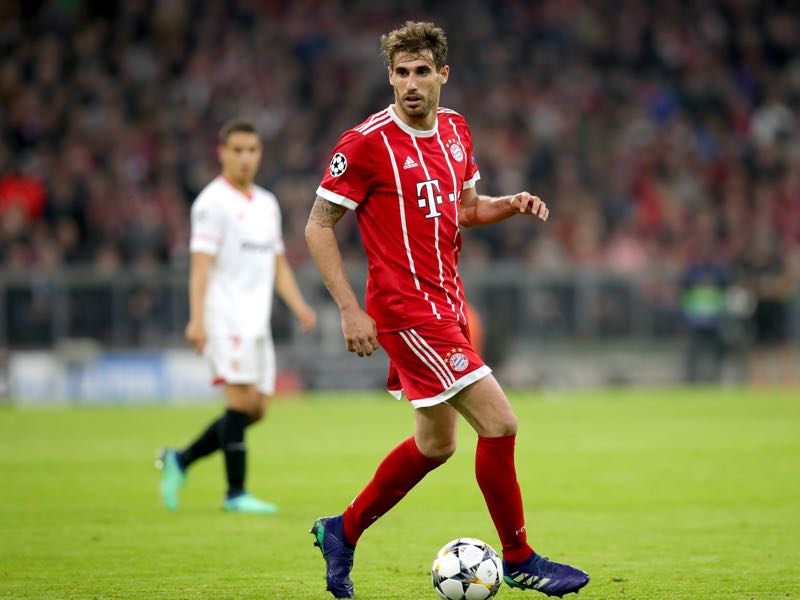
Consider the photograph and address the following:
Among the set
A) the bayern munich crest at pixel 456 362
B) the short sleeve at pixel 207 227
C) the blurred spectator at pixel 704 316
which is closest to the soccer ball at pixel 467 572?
the bayern munich crest at pixel 456 362

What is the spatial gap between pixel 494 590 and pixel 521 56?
77.1ft

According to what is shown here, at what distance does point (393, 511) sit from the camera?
918 cm

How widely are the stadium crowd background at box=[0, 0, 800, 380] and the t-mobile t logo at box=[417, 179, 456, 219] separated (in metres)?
15.7

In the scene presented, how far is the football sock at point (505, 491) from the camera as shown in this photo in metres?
5.98

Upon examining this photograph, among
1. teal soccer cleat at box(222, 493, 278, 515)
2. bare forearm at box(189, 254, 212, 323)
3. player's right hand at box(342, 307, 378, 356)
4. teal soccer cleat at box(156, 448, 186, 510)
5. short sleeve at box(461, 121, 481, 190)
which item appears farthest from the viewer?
teal soccer cleat at box(156, 448, 186, 510)

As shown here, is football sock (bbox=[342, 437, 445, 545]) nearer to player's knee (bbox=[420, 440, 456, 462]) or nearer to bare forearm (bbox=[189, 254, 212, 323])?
player's knee (bbox=[420, 440, 456, 462])

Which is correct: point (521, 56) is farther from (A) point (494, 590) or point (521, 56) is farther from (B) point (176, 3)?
(A) point (494, 590)

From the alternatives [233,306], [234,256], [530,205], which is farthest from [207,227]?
[530,205]

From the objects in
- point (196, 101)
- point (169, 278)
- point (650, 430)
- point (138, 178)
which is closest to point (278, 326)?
point (169, 278)

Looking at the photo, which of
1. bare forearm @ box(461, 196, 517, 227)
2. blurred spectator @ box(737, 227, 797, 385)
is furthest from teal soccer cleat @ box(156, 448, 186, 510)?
blurred spectator @ box(737, 227, 797, 385)

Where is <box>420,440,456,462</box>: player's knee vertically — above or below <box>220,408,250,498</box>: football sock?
above

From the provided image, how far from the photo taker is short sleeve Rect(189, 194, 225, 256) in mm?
9438

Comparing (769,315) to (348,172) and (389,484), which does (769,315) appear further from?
(348,172)

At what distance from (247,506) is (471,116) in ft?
60.4
